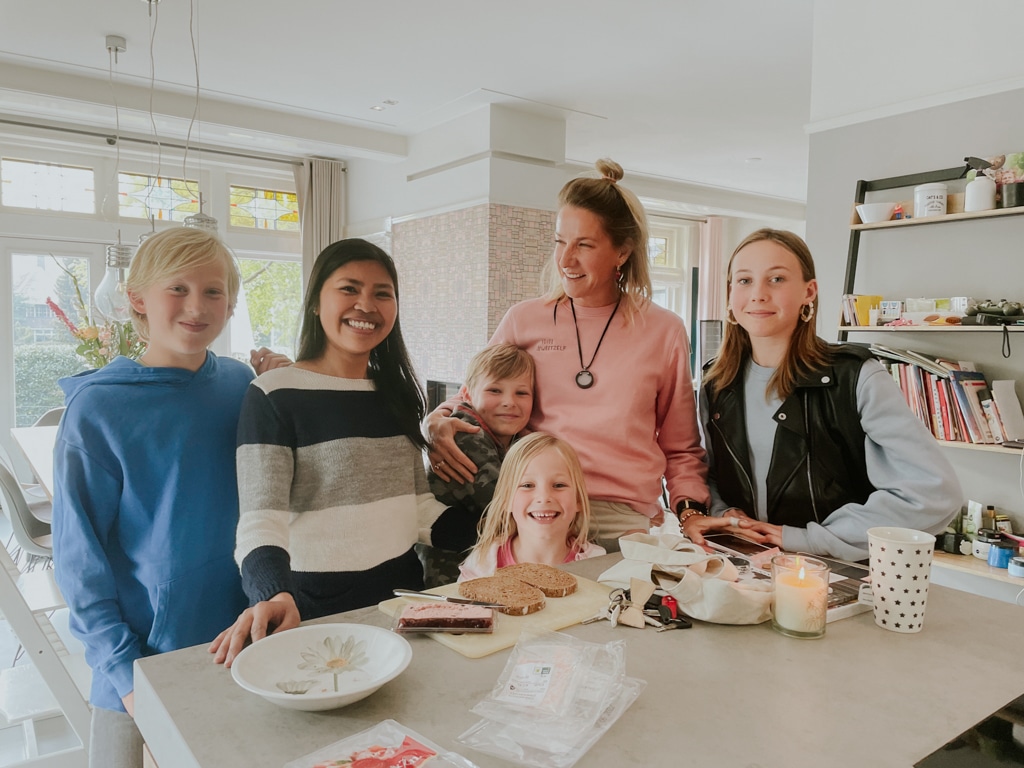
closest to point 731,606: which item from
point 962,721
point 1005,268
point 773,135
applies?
point 962,721

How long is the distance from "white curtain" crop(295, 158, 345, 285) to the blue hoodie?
5.57 metres

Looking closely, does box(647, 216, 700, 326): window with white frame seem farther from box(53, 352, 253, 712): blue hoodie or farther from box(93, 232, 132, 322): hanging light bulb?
box(53, 352, 253, 712): blue hoodie

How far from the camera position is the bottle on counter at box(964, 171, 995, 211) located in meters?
2.71

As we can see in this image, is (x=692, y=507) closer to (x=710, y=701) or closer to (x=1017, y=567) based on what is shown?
(x=710, y=701)

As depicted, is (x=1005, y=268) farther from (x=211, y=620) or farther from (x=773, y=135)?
(x=773, y=135)

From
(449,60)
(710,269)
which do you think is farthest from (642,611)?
(710,269)

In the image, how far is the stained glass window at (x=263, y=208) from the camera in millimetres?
6652

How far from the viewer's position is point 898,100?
3059 millimetres

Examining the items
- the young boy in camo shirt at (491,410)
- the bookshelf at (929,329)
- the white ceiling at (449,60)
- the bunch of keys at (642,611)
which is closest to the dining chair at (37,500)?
the white ceiling at (449,60)

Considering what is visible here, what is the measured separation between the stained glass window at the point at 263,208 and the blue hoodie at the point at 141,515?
19.0 ft

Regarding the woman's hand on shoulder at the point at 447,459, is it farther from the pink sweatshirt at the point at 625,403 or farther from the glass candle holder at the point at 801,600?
the glass candle holder at the point at 801,600

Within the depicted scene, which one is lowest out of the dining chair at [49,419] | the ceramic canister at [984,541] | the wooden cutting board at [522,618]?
the ceramic canister at [984,541]

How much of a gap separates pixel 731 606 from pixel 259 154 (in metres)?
6.53

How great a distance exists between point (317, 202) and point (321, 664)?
21.1 ft
